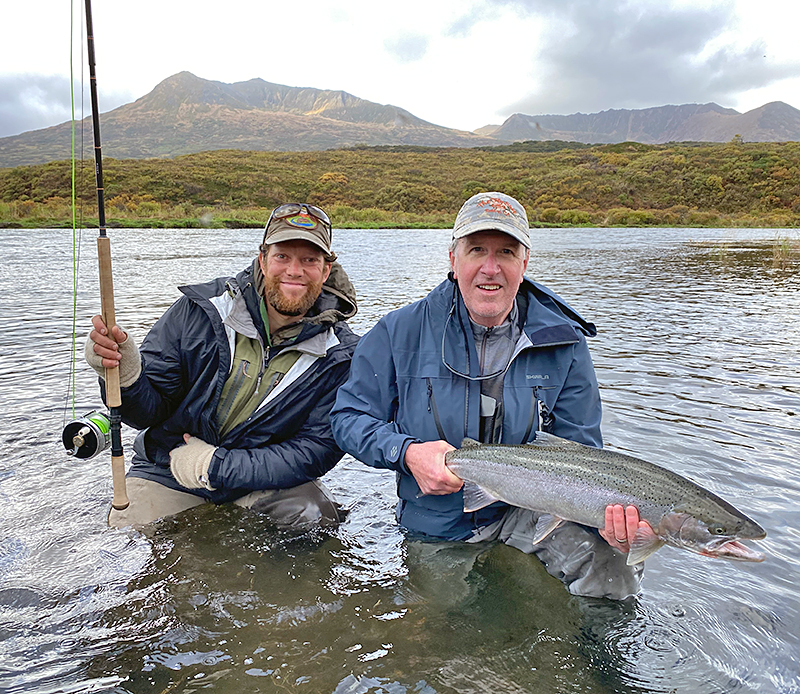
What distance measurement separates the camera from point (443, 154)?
135125 millimetres

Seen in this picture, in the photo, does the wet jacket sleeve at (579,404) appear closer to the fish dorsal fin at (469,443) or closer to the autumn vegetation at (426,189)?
the fish dorsal fin at (469,443)

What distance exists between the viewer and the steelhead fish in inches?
121

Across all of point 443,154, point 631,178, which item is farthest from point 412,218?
point 443,154

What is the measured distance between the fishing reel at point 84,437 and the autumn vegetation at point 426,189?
44218mm

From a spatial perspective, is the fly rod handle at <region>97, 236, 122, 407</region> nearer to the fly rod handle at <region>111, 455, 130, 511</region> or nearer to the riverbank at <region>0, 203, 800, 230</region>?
the fly rod handle at <region>111, 455, 130, 511</region>

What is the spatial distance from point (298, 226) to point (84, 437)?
2138 mm

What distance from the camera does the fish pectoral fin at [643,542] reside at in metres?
3.20

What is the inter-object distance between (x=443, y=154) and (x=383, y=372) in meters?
138

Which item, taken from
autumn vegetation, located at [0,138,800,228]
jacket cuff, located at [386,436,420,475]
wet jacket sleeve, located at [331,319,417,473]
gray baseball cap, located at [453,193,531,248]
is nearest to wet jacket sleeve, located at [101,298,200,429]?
wet jacket sleeve, located at [331,319,417,473]

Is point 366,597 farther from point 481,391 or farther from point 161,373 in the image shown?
point 161,373

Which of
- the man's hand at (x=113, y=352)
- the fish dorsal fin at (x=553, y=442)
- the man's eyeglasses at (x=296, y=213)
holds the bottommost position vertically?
the fish dorsal fin at (x=553, y=442)

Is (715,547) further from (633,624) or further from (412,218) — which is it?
(412,218)

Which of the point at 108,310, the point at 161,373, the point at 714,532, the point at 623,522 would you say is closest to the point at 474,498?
the point at 623,522

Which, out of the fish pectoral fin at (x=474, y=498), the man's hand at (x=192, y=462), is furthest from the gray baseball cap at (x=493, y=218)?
the man's hand at (x=192, y=462)
